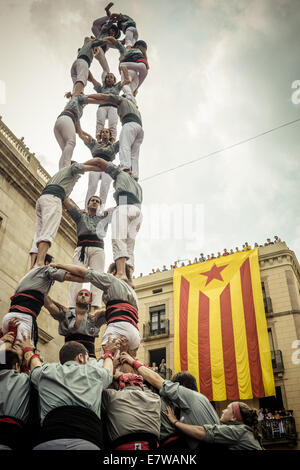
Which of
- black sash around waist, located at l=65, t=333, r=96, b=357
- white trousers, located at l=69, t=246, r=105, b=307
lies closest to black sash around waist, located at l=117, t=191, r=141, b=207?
white trousers, located at l=69, t=246, r=105, b=307

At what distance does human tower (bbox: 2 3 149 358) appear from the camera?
213 inches

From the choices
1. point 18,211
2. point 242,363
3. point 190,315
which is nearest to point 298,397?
point 242,363

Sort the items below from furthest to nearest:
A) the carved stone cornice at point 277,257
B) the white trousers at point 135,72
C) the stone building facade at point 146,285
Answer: the carved stone cornice at point 277,257, the stone building facade at point 146,285, the white trousers at point 135,72

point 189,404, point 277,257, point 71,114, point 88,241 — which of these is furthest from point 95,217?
point 277,257

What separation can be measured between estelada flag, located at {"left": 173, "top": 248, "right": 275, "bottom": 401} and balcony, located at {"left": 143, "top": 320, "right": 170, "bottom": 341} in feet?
9.27

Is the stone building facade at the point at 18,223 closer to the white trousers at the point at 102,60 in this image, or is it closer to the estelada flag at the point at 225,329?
the white trousers at the point at 102,60

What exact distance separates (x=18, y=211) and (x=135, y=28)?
19.8 ft

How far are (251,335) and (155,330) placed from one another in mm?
7505

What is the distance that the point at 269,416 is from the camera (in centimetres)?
1811

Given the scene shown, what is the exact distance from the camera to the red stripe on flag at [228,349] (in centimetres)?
1819

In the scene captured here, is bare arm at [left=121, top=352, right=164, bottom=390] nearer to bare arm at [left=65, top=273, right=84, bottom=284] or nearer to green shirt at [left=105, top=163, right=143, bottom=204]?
bare arm at [left=65, top=273, right=84, bottom=284]

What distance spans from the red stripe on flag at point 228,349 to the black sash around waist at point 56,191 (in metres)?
14.6

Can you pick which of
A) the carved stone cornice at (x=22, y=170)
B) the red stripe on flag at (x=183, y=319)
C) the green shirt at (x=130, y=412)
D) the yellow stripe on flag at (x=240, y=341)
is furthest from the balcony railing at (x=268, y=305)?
the green shirt at (x=130, y=412)
